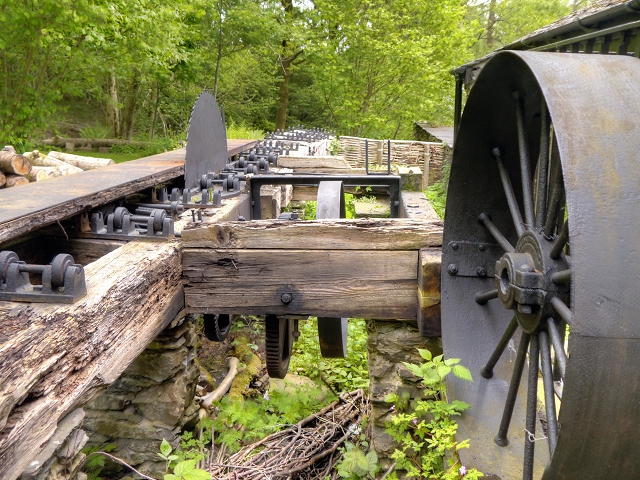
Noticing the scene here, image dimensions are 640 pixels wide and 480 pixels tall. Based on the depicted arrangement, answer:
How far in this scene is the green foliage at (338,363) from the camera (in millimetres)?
5035

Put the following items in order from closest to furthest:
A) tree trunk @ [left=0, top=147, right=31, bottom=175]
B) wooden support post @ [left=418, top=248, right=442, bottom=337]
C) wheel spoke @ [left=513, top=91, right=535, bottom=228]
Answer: wheel spoke @ [left=513, top=91, right=535, bottom=228] < wooden support post @ [left=418, top=248, right=442, bottom=337] < tree trunk @ [left=0, top=147, right=31, bottom=175]

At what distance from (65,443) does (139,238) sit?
1.13 m

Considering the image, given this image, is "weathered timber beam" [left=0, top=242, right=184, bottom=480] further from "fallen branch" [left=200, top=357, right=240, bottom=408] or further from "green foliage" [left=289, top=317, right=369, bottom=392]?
"green foliage" [left=289, top=317, right=369, bottom=392]

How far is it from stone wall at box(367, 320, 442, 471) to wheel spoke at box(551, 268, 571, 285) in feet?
4.23

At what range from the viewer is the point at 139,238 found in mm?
2807

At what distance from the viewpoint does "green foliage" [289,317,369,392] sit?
504 cm

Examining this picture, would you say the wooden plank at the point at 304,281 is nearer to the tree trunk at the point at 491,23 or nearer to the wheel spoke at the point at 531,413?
the wheel spoke at the point at 531,413

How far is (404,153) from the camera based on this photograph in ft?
52.6

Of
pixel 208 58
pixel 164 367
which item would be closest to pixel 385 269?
pixel 164 367

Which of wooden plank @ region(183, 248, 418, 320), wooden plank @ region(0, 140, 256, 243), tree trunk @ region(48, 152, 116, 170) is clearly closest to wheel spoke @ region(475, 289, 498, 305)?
wooden plank @ region(183, 248, 418, 320)

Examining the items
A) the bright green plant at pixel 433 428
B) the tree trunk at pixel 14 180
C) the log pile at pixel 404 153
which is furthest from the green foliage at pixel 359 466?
the log pile at pixel 404 153

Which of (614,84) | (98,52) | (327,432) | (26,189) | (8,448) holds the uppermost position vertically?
(98,52)

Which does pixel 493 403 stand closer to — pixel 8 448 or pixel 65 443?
pixel 65 443

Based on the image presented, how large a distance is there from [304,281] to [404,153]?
13.8 metres
